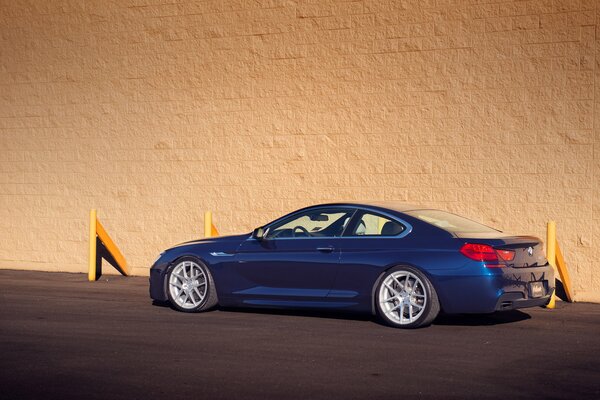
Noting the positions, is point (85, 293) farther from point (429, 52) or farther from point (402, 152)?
point (429, 52)

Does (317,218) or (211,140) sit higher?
(211,140)

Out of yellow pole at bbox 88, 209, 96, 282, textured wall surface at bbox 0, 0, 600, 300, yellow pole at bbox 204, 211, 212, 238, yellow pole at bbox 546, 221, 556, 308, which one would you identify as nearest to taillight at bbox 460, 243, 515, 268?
yellow pole at bbox 546, 221, 556, 308

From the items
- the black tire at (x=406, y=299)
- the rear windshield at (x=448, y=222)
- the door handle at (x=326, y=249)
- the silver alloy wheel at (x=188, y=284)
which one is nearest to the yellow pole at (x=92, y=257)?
the silver alloy wheel at (x=188, y=284)

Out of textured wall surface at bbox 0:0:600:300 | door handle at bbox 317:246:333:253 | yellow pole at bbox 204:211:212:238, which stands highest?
textured wall surface at bbox 0:0:600:300

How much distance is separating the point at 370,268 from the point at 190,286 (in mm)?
2454

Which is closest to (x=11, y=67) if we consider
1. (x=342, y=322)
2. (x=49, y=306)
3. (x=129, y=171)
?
(x=129, y=171)

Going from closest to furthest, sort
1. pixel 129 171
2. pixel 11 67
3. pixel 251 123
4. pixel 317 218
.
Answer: pixel 317 218 → pixel 251 123 → pixel 129 171 → pixel 11 67

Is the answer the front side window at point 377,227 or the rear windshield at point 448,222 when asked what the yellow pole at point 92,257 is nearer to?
the front side window at point 377,227

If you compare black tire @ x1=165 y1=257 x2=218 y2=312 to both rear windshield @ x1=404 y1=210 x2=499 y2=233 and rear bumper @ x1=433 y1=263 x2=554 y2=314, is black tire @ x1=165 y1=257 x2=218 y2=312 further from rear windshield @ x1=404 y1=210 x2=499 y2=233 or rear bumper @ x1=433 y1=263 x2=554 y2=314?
rear bumper @ x1=433 y1=263 x2=554 y2=314

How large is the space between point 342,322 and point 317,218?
4.27 feet

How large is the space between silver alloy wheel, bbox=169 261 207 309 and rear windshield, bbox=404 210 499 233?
2674 mm

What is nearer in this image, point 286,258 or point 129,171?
point 286,258

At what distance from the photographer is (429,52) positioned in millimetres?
16094

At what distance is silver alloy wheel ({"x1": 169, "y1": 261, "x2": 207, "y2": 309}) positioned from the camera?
1293cm
